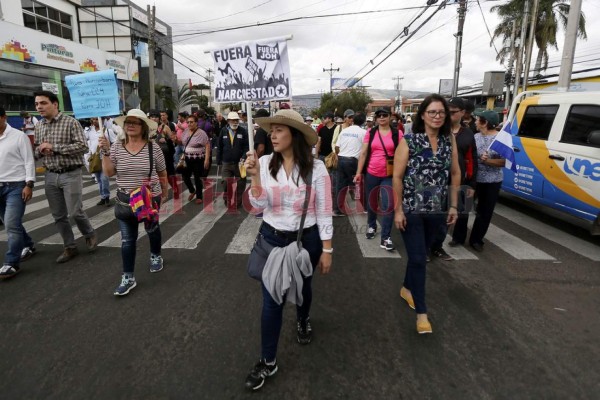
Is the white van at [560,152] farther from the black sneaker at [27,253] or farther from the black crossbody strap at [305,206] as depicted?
the black sneaker at [27,253]

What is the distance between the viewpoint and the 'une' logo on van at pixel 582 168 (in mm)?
4816

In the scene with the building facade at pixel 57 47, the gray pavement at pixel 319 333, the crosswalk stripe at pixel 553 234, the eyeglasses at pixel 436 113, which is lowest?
the gray pavement at pixel 319 333

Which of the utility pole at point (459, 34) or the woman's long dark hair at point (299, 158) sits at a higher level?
the utility pole at point (459, 34)

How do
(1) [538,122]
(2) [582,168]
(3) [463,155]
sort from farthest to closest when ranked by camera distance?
(1) [538,122] → (2) [582,168] → (3) [463,155]

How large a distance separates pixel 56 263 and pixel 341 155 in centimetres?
456

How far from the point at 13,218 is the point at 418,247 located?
4507mm

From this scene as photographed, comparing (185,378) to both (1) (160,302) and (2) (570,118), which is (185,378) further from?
(2) (570,118)

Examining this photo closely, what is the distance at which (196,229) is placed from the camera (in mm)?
6035

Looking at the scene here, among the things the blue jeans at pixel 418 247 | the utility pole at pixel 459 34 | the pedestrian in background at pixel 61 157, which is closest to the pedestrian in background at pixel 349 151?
the blue jeans at pixel 418 247

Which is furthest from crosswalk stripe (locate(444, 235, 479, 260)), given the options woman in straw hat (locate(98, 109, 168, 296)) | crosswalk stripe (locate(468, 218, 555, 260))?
woman in straw hat (locate(98, 109, 168, 296))

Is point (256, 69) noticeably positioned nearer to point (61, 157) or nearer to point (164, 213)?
point (61, 157)

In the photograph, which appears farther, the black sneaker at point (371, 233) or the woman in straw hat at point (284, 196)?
the black sneaker at point (371, 233)

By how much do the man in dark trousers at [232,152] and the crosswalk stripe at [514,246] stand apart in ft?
15.6

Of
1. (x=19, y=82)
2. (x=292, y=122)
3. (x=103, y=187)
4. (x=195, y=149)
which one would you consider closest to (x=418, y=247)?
(x=292, y=122)
